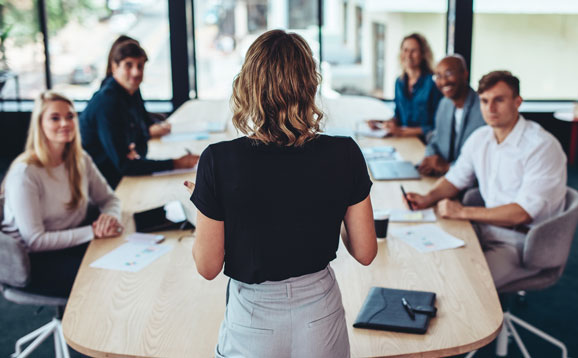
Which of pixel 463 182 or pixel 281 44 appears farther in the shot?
pixel 463 182

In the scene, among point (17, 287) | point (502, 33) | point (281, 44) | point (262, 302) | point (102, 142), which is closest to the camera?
point (281, 44)

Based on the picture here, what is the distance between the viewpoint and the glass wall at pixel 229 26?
7.00 meters

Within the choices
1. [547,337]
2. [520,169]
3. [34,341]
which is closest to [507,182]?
[520,169]

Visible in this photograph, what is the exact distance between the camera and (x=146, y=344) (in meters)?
1.88

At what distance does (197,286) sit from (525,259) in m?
1.37

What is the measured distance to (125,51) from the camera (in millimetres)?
3619

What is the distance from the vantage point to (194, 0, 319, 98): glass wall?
700cm

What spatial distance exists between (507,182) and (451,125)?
3.09ft

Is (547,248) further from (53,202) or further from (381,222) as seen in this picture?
(53,202)

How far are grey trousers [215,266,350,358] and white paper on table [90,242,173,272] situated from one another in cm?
88

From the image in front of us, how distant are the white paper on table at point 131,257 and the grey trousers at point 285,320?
0.88 metres

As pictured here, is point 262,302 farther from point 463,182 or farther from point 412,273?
point 463,182

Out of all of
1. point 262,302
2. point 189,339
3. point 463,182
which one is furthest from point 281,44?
point 463,182

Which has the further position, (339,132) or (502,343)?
(339,132)
